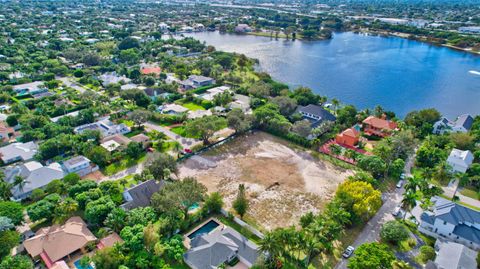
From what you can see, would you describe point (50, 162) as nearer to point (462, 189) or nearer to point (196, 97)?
point (196, 97)

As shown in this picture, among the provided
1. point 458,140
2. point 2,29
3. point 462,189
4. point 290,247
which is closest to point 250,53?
point 458,140

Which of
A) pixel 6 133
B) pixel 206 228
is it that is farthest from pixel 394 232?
pixel 6 133

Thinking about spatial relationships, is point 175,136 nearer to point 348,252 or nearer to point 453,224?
point 348,252

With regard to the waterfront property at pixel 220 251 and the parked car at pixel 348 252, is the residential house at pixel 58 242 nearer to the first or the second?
the waterfront property at pixel 220 251

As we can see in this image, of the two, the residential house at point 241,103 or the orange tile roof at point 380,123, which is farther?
the residential house at point 241,103

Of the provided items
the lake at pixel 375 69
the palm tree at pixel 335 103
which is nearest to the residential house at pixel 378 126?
the palm tree at pixel 335 103

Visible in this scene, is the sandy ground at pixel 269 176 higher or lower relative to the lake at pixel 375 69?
lower
